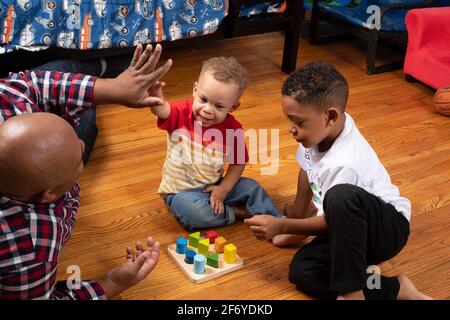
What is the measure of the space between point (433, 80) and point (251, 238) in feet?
4.87

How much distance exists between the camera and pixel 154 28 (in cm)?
254

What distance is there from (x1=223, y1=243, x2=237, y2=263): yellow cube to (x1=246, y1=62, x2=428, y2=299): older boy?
155 mm

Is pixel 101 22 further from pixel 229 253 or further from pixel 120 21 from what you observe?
pixel 229 253

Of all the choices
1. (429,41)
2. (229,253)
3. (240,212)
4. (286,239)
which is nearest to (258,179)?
(240,212)

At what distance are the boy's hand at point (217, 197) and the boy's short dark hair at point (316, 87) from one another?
1.44 feet

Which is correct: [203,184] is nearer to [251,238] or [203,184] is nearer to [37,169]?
[251,238]

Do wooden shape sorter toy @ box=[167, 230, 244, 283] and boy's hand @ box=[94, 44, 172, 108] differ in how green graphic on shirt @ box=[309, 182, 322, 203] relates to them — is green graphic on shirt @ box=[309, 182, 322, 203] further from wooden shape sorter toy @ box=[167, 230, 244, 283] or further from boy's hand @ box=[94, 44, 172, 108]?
boy's hand @ box=[94, 44, 172, 108]

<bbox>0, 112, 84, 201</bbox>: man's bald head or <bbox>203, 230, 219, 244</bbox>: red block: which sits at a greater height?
<bbox>0, 112, 84, 201</bbox>: man's bald head

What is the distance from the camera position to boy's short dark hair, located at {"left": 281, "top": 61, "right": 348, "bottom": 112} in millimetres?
1488

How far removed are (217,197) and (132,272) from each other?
1.46ft

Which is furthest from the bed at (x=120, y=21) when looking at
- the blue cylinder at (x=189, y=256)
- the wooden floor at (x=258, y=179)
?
the blue cylinder at (x=189, y=256)

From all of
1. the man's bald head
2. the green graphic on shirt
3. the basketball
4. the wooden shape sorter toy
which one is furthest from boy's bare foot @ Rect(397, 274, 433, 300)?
the basketball

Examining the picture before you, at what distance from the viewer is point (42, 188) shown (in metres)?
1.22

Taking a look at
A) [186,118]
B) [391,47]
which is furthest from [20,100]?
[391,47]
